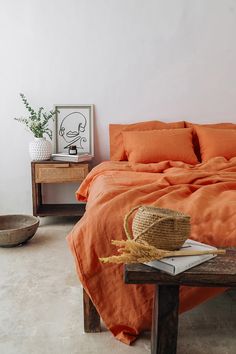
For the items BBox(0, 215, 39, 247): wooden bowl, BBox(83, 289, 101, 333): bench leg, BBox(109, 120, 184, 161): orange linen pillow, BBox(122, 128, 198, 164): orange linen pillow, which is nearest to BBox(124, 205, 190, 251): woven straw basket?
BBox(83, 289, 101, 333): bench leg

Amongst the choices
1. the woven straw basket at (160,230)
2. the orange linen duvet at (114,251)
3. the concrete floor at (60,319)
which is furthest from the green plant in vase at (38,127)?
the woven straw basket at (160,230)

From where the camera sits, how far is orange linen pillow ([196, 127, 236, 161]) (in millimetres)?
2846

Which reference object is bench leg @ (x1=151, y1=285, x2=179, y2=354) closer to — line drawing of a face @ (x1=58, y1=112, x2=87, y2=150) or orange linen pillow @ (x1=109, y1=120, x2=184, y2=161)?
orange linen pillow @ (x1=109, y1=120, x2=184, y2=161)

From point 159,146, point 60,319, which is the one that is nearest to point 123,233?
point 60,319

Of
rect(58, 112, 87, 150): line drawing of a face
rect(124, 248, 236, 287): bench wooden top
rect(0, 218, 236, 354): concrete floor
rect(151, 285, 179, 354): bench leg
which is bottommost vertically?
rect(0, 218, 236, 354): concrete floor

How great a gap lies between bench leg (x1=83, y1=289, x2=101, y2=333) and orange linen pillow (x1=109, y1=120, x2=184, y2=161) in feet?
5.81

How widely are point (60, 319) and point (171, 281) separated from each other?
86cm

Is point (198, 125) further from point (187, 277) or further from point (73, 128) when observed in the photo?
point (187, 277)

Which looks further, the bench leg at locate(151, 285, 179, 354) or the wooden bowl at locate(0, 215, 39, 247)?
the wooden bowl at locate(0, 215, 39, 247)

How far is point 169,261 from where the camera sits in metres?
0.98

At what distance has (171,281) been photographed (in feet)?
3.17

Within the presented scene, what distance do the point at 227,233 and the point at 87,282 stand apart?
1.97 feet

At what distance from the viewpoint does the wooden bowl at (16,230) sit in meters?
2.46

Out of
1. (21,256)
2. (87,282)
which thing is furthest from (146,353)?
(21,256)
